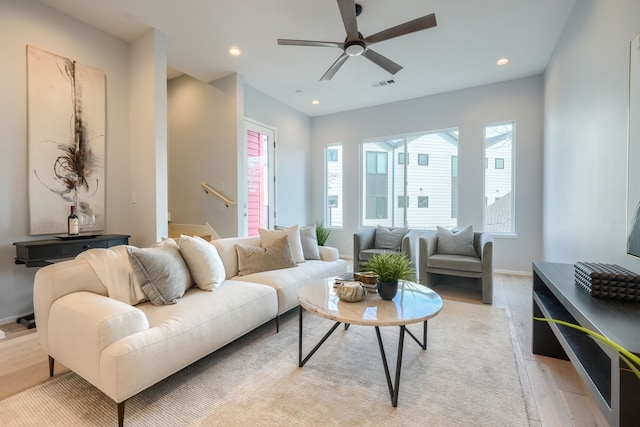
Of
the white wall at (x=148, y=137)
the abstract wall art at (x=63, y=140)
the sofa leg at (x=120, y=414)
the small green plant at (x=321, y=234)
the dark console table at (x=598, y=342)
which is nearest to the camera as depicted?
the dark console table at (x=598, y=342)

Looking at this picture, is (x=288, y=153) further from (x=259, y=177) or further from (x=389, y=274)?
(x=389, y=274)

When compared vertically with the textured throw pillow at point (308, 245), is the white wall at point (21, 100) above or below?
above

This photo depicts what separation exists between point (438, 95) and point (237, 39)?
11.8 ft

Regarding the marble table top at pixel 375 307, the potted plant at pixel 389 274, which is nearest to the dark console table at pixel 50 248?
the marble table top at pixel 375 307

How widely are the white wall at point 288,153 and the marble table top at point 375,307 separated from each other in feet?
12.0

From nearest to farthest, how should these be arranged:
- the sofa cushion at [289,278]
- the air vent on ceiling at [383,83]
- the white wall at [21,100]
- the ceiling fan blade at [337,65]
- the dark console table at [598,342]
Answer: the dark console table at [598,342] < the sofa cushion at [289,278] < the white wall at [21,100] < the ceiling fan blade at [337,65] < the air vent on ceiling at [383,83]

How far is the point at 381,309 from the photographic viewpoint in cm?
180

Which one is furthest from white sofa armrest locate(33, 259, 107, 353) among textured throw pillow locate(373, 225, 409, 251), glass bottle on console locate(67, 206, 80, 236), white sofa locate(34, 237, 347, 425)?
textured throw pillow locate(373, 225, 409, 251)

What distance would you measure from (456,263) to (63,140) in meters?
4.64

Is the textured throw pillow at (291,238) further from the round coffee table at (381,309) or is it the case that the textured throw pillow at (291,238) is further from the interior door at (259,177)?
the interior door at (259,177)

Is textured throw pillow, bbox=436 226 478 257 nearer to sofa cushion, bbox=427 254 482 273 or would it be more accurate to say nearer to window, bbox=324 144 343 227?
sofa cushion, bbox=427 254 482 273

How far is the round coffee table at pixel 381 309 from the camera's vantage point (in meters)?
1.62

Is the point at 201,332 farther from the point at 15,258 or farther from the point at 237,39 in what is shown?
the point at 237,39

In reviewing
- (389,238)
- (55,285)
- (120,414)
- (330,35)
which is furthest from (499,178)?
(55,285)
